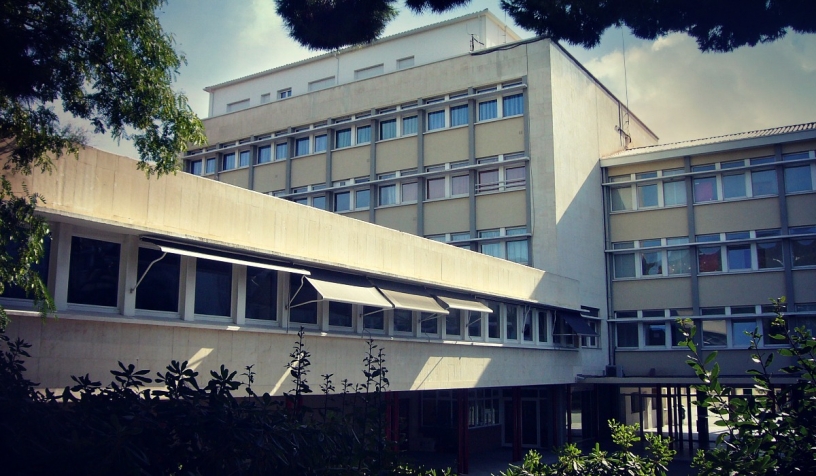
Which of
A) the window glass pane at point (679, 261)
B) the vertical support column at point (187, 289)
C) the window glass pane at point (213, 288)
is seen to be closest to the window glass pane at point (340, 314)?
the window glass pane at point (213, 288)

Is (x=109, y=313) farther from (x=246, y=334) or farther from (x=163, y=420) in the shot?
(x=163, y=420)

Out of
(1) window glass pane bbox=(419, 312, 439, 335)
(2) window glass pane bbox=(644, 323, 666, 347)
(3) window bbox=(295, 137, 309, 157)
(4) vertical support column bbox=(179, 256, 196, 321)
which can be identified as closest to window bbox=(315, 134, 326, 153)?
(3) window bbox=(295, 137, 309, 157)

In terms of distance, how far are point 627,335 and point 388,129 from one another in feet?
43.1

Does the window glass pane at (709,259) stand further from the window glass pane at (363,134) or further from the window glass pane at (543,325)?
the window glass pane at (363,134)

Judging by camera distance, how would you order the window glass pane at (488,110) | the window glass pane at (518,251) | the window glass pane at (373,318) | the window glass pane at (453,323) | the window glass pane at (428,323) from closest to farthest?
1. the window glass pane at (373,318)
2. the window glass pane at (428,323)
3. the window glass pane at (453,323)
4. the window glass pane at (518,251)
5. the window glass pane at (488,110)

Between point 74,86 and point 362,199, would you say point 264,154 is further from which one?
point 74,86

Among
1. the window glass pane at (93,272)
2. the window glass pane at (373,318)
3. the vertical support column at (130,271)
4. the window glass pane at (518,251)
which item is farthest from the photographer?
the window glass pane at (518,251)

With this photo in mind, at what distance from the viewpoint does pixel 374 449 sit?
15.4ft

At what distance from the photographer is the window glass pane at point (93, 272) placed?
37.2ft

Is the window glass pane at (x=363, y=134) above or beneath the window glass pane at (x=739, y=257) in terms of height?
above

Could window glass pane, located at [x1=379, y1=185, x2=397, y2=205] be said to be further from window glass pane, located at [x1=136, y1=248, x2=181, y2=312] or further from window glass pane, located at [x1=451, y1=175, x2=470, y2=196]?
window glass pane, located at [x1=136, y1=248, x2=181, y2=312]

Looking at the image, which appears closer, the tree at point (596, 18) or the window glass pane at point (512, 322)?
the tree at point (596, 18)

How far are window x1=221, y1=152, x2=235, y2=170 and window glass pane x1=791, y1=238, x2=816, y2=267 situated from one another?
80.1ft

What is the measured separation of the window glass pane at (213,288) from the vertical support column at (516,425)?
1409 cm
